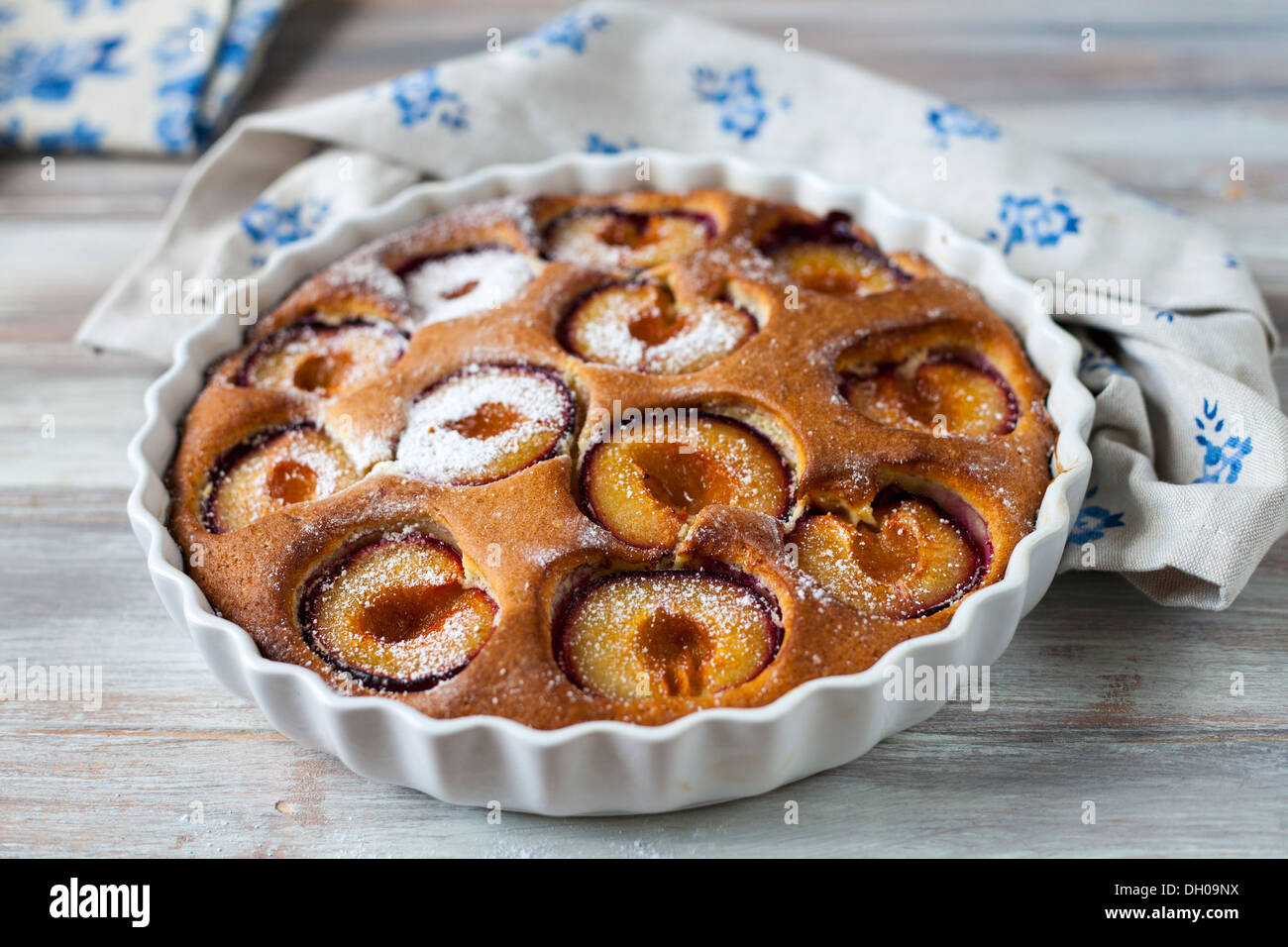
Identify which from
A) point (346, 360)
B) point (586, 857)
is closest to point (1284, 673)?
point (586, 857)

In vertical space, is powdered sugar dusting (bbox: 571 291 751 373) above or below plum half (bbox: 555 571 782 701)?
above

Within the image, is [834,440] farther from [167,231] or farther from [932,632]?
[167,231]

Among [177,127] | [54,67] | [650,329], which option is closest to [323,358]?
[650,329]

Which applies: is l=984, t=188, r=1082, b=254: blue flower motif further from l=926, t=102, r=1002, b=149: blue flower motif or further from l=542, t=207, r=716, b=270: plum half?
l=542, t=207, r=716, b=270: plum half

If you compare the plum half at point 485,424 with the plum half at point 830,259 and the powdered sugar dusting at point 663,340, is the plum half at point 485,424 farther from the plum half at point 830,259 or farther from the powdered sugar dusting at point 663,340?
the plum half at point 830,259

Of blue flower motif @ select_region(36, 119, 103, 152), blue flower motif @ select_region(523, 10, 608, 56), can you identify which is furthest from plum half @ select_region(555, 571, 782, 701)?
blue flower motif @ select_region(36, 119, 103, 152)

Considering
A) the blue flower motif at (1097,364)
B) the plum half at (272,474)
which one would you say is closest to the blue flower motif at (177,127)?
the plum half at (272,474)
